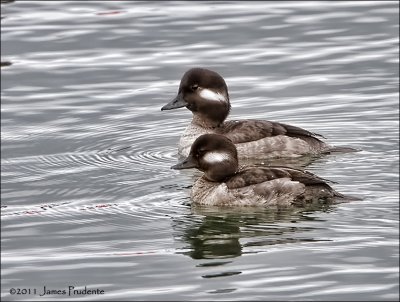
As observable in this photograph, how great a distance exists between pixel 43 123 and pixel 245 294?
7954 millimetres

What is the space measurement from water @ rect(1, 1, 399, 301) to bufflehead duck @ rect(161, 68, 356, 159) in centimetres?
36

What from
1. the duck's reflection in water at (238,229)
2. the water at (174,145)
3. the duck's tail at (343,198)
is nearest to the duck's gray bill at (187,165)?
the water at (174,145)

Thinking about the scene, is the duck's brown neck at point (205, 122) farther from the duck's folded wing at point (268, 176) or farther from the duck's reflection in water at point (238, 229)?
the duck's reflection in water at point (238, 229)

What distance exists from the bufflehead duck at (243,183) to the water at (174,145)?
0.62 ft

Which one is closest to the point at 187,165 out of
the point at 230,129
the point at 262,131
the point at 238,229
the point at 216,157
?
the point at 216,157

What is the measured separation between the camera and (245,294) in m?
12.8

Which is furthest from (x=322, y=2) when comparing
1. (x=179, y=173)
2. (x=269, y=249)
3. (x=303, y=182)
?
(x=269, y=249)

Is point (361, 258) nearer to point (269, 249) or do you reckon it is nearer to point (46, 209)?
point (269, 249)

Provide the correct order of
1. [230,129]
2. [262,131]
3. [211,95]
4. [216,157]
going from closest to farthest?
1. [216,157]
2. [262,131]
3. [230,129]
4. [211,95]

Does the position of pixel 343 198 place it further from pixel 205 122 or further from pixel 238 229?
pixel 205 122

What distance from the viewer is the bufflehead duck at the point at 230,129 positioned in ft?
59.7

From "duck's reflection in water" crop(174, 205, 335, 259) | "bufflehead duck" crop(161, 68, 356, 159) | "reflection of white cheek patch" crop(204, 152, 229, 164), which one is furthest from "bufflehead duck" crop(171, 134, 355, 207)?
"bufflehead duck" crop(161, 68, 356, 159)

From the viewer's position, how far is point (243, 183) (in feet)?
51.8

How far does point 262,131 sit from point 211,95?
93cm
